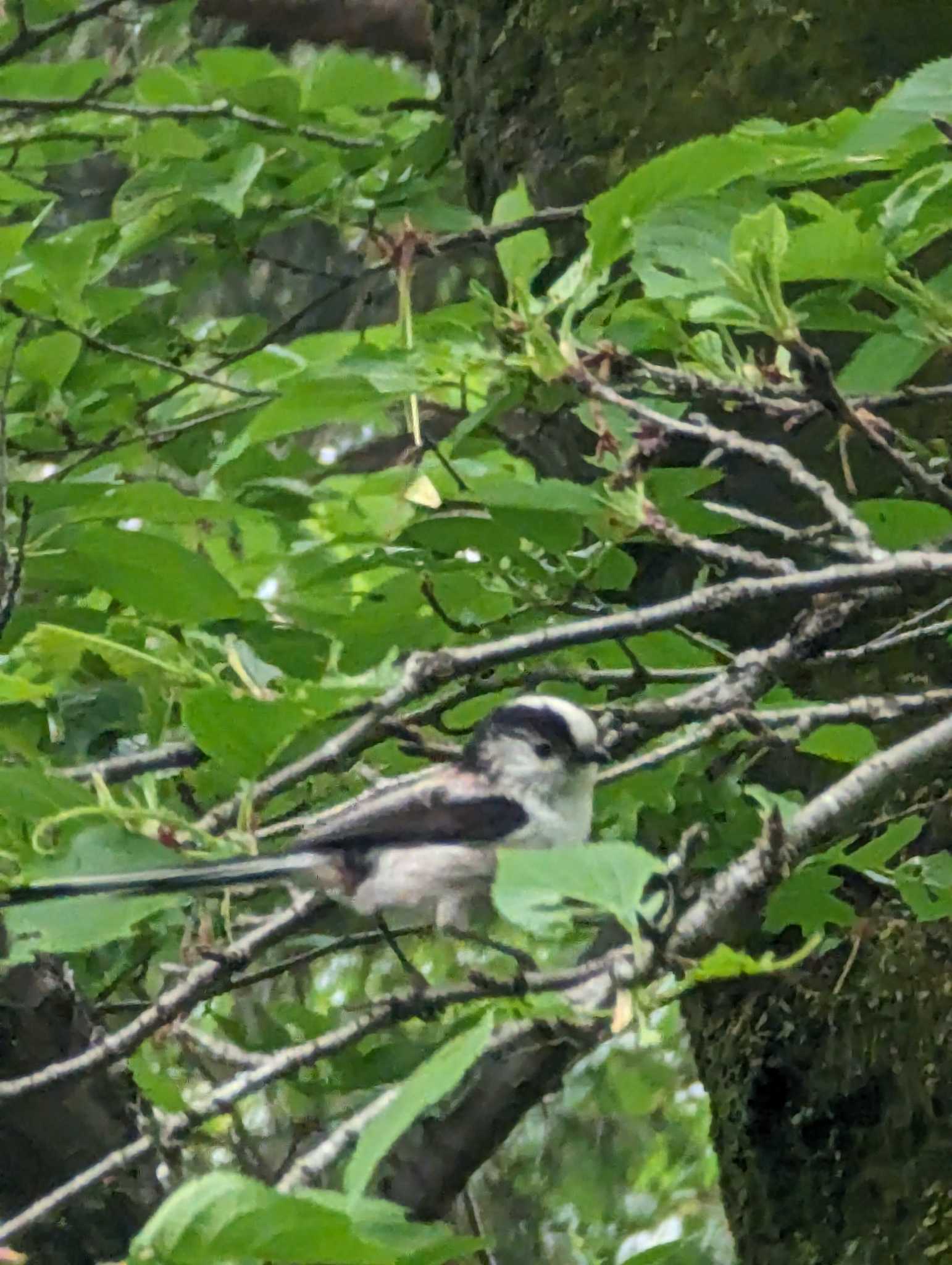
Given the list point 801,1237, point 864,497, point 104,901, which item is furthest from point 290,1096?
point 104,901

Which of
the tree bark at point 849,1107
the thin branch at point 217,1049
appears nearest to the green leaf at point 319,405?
the thin branch at point 217,1049

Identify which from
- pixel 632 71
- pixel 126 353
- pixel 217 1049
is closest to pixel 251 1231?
pixel 217 1049

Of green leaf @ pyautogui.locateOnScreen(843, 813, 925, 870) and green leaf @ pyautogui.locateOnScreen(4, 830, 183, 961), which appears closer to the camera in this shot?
green leaf @ pyautogui.locateOnScreen(4, 830, 183, 961)

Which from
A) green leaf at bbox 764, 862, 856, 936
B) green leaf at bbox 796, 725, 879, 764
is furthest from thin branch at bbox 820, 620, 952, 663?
green leaf at bbox 764, 862, 856, 936

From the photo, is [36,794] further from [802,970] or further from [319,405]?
[802,970]

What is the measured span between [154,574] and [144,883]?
0.30 metres

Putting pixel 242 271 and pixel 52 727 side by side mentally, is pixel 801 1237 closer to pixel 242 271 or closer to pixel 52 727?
pixel 52 727

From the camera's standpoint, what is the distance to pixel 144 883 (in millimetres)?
770

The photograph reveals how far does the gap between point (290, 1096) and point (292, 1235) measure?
2000 mm

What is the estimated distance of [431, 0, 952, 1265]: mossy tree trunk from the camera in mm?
1261

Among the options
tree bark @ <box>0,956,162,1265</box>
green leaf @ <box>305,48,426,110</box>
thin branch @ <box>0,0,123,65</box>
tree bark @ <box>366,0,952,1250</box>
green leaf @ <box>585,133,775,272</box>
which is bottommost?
tree bark @ <box>0,956,162,1265</box>

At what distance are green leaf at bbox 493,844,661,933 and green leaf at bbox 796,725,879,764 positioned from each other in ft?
1.36

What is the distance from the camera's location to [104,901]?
74 cm

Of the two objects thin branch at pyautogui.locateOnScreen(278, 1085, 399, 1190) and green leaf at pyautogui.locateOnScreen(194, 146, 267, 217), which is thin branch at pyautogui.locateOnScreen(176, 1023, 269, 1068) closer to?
thin branch at pyautogui.locateOnScreen(278, 1085, 399, 1190)
